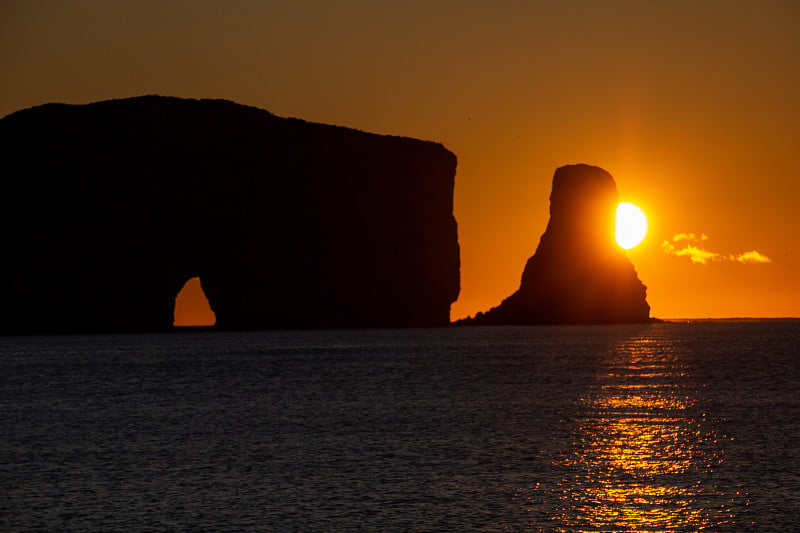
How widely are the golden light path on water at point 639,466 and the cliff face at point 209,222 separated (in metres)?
112

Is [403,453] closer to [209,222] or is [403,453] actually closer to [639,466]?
[639,466]

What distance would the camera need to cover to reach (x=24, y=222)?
155 metres

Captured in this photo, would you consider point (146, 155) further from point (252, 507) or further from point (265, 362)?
point (252, 507)

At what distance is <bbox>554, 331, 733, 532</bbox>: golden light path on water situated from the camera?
23.5 m

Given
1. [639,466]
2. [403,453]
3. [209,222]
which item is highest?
[209,222]

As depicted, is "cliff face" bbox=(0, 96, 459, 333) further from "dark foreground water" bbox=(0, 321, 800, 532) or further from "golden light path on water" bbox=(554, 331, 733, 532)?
"golden light path on water" bbox=(554, 331, 733, 532)

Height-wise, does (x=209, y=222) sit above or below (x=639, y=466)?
above

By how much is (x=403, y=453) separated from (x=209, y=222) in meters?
131

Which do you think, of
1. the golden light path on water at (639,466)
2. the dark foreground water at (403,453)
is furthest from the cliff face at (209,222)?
the golden light path on water at (639,466)

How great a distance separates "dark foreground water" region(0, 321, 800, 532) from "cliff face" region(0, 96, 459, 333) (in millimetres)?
86316

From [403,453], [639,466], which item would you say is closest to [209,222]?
[403,453]

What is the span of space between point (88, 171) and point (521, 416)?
12389cm

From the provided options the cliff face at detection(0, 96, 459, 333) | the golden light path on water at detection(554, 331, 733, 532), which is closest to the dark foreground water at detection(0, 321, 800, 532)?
the golden light path on water at detection(554, 331, 733, 532)

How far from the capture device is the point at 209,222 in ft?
527
